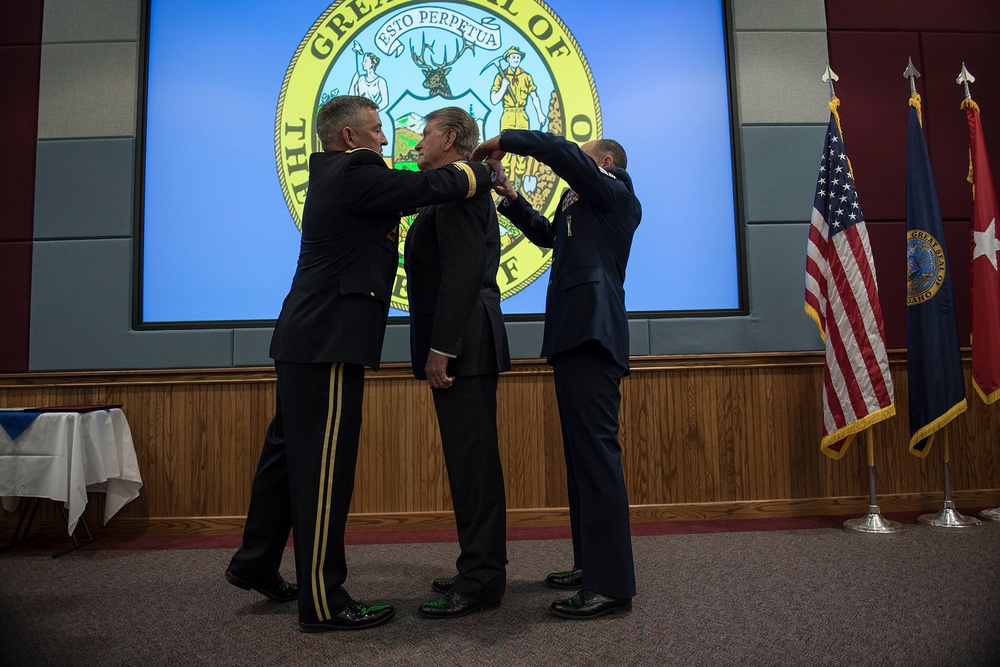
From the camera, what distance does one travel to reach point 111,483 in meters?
2.90

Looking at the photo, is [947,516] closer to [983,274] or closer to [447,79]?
[983,274]

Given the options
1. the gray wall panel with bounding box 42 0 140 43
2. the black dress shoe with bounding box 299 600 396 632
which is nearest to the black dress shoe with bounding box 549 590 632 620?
the black dress shoe with bounding box 299 600 396 632

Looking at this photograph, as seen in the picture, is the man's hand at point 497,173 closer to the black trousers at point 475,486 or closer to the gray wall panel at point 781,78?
the black trousers at point 475,486

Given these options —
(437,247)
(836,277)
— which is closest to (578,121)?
(836,277)

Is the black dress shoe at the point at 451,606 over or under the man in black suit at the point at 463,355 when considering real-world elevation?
under

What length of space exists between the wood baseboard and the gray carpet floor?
0.50 metres

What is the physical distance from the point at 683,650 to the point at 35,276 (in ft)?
11.5

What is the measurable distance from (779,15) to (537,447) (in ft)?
8.82

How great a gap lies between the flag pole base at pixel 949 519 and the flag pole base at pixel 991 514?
9 centimetres

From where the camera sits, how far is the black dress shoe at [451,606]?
1.73 meters

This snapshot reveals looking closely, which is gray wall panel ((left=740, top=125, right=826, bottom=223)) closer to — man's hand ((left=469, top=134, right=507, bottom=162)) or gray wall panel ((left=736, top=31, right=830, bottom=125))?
gray wall panel ((left=736, top=31, right=830, bottom=125))

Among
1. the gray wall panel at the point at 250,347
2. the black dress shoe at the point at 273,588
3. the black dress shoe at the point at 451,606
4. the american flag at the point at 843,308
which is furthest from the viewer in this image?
the gray wall panel at the point at 250,347

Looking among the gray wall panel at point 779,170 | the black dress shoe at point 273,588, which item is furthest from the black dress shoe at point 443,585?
the gray wall panel at point 779,170

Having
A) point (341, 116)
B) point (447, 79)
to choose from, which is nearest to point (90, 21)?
point (447, 79)
